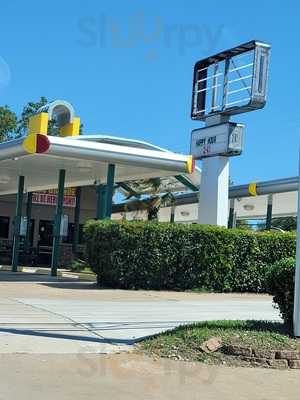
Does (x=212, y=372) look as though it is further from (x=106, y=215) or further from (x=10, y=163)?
(x=10, y=163)

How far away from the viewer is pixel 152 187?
1319 inches

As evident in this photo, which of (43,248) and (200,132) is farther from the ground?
(200,132)

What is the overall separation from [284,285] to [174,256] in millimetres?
8491

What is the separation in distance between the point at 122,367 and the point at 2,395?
190 centimetres

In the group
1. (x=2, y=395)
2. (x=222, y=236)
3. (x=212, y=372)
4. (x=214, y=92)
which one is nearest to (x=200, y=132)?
(x=214, y=92)

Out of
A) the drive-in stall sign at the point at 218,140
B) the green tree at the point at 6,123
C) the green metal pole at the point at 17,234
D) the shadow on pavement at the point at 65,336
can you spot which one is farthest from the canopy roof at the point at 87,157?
the green tree at the point at 6,123

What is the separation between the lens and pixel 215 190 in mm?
20109

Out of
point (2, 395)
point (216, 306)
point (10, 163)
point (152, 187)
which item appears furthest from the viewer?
point (152, 187)

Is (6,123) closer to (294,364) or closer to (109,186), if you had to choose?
(109,186)

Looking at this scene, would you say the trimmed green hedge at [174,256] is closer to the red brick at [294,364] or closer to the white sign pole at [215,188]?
the white sign pole at [215,188]

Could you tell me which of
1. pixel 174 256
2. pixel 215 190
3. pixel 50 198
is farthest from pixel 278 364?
pixel 50 198

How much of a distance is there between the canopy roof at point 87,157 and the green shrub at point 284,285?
10342 mm

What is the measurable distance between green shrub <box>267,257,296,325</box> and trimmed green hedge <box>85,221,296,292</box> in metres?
8.17

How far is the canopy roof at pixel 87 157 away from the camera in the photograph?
19.5 metres
